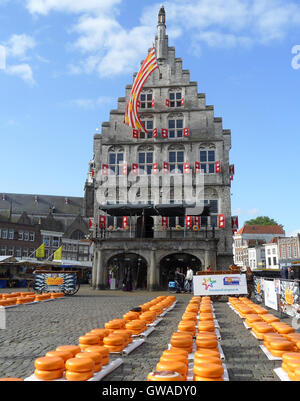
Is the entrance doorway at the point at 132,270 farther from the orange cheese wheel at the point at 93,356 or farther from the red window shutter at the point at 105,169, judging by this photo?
the orange cheese wheel at the point at 93,356

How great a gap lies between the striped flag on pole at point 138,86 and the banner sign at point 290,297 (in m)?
21.3

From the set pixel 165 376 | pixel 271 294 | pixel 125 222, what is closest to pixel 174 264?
pixel 125 222

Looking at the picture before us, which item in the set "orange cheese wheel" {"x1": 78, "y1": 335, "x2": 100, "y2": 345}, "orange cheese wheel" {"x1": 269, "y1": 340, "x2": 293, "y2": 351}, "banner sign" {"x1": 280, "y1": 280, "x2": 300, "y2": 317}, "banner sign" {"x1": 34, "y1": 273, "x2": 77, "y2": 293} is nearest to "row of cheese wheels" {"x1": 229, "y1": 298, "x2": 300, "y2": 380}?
"orange cheese wheel" {"x1": 269, "y1": 340, "x2": 293, "y2": 351}

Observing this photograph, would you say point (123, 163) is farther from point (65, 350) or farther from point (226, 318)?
point (65, 350)

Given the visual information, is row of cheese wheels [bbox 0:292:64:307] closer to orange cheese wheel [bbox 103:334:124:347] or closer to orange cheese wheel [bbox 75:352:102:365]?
orange cheese wheel [bbox 103:334:124:347]

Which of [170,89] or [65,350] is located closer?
[65,350]

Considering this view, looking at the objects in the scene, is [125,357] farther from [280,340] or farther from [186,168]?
[186,168]

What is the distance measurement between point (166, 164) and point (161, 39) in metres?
14.2

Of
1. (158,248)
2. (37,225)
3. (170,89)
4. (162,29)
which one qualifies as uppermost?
(162,29)

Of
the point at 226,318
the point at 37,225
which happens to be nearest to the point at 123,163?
the point at 226,318

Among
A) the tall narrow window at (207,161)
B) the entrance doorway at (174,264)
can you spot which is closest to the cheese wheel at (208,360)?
the entrance doorway at (174,264)

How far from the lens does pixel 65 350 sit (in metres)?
5.20
